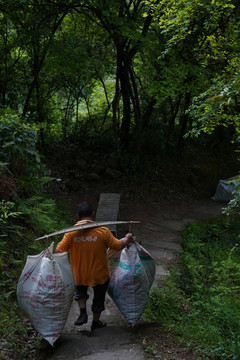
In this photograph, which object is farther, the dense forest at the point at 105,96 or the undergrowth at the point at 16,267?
the dense forest at the point at 105,96

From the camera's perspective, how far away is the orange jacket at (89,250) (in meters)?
3.68

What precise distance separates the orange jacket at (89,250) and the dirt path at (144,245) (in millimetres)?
614

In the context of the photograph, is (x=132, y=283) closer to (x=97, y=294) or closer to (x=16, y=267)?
(x=97, y=294)

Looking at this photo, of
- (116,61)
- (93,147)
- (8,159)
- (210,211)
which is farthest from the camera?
(93,147)

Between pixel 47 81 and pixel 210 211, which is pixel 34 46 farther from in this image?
pixel 210 211

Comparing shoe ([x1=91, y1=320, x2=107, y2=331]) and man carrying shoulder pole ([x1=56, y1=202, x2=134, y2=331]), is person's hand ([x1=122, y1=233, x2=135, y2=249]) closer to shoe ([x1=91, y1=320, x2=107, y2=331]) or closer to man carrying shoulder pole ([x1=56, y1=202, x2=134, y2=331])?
man carrying shoulder pole ([x1=56, y1=202, x2=134, y2=331])

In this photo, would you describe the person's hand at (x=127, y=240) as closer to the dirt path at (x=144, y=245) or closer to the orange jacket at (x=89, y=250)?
the orange jacket at (x=89, y=250)

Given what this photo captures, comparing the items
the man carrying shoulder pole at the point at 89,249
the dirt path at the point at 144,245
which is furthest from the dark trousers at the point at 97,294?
the dirt path at the point at 144,245

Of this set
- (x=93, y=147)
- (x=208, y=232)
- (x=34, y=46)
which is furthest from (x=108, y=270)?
(x=93, y=147)

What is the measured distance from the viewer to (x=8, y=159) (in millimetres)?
6008

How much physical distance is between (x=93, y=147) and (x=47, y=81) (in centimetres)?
311

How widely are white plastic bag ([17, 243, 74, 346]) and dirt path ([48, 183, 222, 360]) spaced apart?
0.32 meters

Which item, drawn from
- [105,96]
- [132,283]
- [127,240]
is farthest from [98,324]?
[105,96]

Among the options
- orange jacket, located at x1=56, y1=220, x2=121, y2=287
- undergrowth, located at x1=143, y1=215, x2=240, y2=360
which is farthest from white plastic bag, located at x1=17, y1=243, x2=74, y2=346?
undergrowth, located at x1=143, y1=215, x2=240, y2=360
